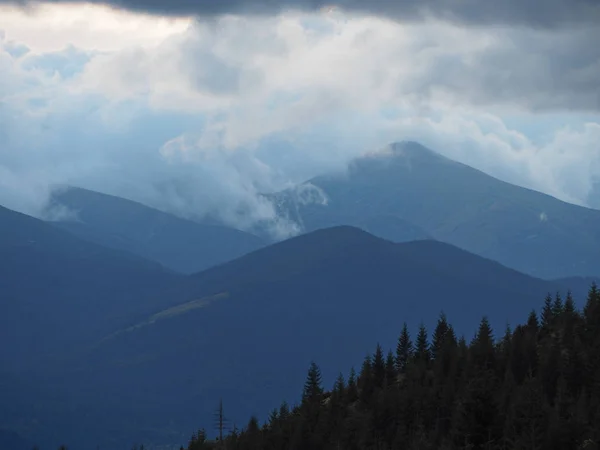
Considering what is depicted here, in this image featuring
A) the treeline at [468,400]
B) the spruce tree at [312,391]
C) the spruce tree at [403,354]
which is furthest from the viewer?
the spruce tree at [403,354]

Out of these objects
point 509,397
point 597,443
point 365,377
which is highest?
point 365,377

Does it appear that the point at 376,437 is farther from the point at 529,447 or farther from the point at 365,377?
the point at 529,447

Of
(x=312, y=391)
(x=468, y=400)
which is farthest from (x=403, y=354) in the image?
(x=468, y=400)

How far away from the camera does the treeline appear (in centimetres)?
10012

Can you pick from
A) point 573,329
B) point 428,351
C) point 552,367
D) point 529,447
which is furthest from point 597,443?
point 428,351

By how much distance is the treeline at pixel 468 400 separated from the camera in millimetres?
100125

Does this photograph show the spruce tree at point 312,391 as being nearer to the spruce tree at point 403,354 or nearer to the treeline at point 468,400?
the treeline at point 468,400

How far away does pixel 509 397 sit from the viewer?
114m

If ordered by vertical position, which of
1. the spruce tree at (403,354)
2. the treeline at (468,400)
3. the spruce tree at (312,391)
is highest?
the spruce tree at (403,354)

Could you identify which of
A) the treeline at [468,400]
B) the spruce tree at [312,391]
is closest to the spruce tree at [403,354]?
the treeline at [468,400]

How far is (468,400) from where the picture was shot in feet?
331

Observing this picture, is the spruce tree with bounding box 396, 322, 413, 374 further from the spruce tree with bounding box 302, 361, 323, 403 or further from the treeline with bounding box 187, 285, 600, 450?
the spruce tree with bounding box 302, 361, 323, 403

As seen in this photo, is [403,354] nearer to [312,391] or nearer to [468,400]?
[312,391]

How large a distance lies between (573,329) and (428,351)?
22.9 meters
